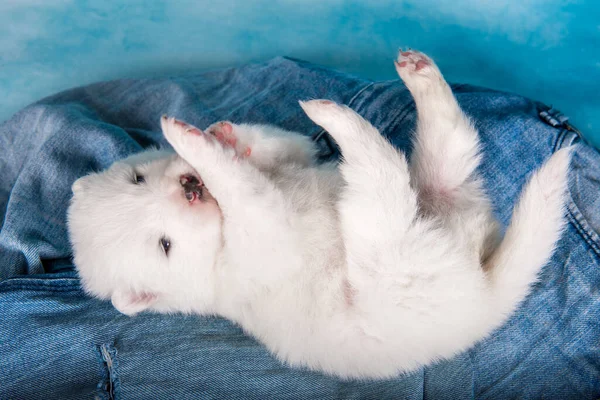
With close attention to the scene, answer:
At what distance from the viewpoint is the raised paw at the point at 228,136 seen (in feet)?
7.43

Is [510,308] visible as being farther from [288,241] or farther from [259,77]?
[259,77]

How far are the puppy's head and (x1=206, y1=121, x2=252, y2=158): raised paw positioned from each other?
0.17 metres

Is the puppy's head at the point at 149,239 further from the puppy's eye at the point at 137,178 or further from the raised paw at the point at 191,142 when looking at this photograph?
the raised paw at the point at 191,142

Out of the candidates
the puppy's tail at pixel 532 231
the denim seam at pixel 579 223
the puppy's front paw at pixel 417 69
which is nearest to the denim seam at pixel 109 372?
the puppy's tail at pixel 532 231

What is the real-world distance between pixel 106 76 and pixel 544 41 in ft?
9.82

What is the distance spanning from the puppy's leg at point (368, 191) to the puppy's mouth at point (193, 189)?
0.54m

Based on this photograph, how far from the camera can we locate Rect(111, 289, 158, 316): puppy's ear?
212cm

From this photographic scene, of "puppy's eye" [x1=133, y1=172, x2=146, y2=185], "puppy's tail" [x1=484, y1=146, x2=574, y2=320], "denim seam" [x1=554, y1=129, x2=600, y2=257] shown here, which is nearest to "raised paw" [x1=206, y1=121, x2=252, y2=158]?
"puppy's eye" [x1=133, y1=172, x2=146, y2=185]

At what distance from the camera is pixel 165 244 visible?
2154mm

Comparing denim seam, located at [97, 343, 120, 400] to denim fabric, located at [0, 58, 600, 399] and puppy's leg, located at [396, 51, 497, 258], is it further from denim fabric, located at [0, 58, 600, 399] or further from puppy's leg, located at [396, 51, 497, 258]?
puppy's leg, located at [396, 51, 497, 258]

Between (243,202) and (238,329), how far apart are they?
0.65 meters

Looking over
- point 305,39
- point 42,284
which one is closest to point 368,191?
point 42,284

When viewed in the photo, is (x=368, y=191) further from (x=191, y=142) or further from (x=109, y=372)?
(x=109, y=372)

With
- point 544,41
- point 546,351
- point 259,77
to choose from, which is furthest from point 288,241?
point 544,41
